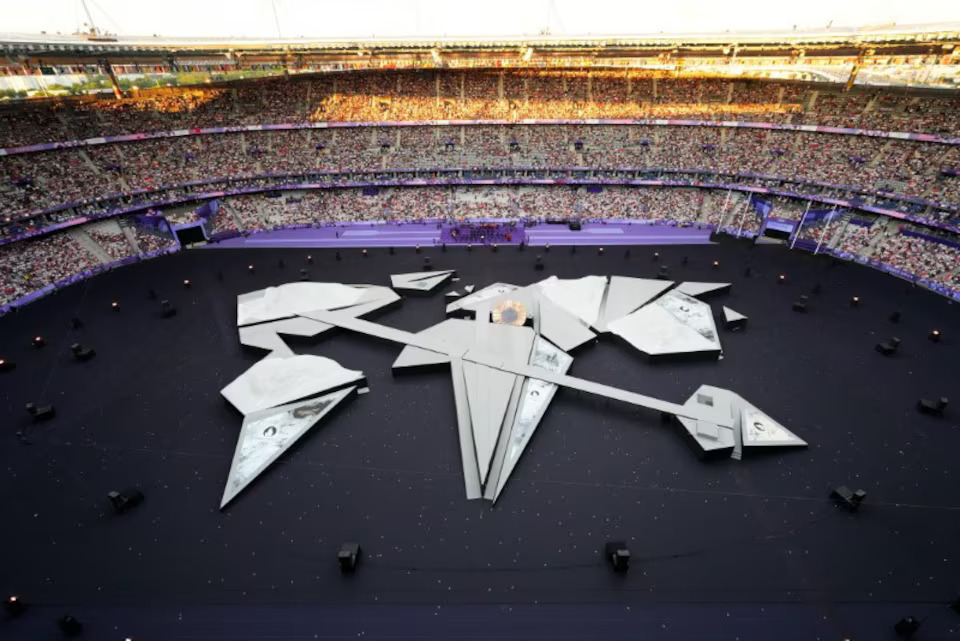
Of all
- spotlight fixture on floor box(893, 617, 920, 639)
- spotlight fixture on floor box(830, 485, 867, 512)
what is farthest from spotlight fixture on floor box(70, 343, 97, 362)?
spotlight fixture on floor box(893, 617, 920, 639)

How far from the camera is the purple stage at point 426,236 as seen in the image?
5166 centimetres

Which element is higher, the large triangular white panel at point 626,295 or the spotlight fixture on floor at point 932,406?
the large triangular white panel at point 626,295

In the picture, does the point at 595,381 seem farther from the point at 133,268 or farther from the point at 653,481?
the point at 133,268

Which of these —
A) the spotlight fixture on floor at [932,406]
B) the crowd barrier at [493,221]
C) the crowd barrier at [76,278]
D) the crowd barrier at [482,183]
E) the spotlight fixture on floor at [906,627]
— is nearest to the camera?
the spotlight fixture on floor at [906,627]

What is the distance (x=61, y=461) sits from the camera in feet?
84.9

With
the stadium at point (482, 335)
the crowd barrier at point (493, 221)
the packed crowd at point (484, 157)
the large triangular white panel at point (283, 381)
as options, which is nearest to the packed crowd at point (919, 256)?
the stadium at point (482, 335)

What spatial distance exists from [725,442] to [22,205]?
6126cm

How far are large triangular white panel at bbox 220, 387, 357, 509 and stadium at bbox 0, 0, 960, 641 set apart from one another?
0.22 metres

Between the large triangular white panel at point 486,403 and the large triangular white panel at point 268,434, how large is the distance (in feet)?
24.5

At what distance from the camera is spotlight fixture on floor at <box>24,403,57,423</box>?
92.8 ft

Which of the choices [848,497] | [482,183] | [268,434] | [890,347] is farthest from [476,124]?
[848,497]

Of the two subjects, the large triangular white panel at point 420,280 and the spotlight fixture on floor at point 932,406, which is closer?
the spotlight fixture on floor at point 932,406

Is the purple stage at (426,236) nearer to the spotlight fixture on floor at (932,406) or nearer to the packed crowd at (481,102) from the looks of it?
the packed crowd at (481,102)

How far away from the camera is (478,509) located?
23500 millimetres
